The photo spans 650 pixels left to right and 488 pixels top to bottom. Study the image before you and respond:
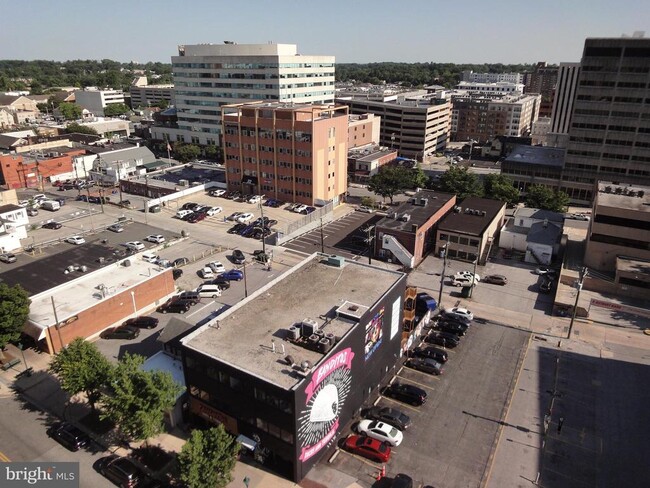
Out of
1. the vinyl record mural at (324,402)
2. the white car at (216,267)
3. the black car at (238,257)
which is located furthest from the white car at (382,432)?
the black car at (238,257)

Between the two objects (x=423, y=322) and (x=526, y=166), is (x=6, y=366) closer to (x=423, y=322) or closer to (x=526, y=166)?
(x=423, y=322)

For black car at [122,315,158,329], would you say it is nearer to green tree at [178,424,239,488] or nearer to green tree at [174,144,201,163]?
green tree at [178,424,239,488]

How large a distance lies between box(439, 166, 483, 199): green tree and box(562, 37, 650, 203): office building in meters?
23.9

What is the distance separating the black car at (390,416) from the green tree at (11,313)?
31.3 m

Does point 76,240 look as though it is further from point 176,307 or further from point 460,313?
point 460,313

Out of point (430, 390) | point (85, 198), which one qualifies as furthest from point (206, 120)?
point (430, 390)

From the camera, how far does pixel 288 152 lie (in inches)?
3287

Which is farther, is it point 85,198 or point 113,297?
point 85,198

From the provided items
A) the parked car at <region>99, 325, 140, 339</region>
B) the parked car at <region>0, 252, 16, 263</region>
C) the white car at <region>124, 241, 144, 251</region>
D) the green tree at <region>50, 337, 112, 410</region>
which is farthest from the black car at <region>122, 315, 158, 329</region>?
the parked car at <region>0, 252, 16, 263</region>

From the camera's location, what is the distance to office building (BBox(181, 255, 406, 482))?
93.8 ft

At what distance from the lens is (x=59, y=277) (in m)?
49.3

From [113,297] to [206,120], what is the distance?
94.6 metres

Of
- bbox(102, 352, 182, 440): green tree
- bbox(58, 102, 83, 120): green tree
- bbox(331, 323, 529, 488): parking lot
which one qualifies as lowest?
bbox(331, 323, 529, 488): parking lot

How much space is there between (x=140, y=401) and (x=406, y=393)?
A: 2058cm
